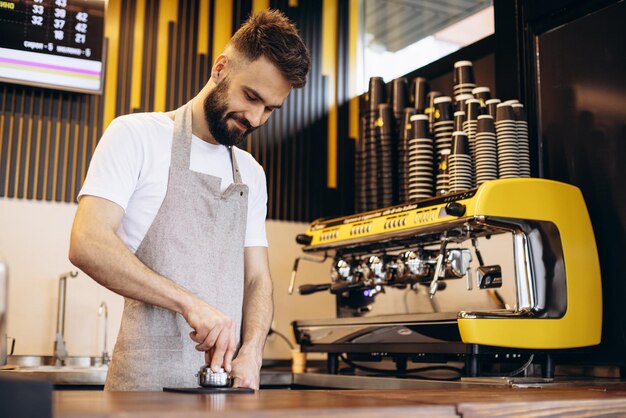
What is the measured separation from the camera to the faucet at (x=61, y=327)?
349 centimetres

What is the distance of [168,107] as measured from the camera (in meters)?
4.04

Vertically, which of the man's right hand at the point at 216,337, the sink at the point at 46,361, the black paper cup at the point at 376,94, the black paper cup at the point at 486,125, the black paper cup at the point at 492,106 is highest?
the black paper cup at the point at 376,94

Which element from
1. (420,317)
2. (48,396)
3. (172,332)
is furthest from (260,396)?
(420,317)

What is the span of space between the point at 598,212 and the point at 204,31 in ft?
7.64

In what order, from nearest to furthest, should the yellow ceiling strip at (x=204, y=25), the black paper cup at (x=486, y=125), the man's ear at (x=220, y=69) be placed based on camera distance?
the man's ear at (x=220, y=69), the black paper cup at (x=486, y=125), the yellow ceiling strip at (x=204, y=25)

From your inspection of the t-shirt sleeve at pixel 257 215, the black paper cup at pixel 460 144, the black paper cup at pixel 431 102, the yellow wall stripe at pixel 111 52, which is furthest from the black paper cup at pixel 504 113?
the yellow wall stripe at pixel 111 52

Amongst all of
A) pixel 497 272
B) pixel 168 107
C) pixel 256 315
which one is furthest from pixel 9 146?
pixel 497 272

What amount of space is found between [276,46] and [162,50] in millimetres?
2274

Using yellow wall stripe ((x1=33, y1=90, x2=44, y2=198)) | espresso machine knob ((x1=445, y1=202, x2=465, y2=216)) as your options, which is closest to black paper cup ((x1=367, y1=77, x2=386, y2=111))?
espresso machine knob ((x1=445, y1=202, x2=465, y2=216))

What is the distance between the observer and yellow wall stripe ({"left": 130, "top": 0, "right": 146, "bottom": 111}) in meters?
3.97

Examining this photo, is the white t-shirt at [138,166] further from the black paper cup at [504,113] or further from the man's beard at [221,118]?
the black paper cup at [504,113]

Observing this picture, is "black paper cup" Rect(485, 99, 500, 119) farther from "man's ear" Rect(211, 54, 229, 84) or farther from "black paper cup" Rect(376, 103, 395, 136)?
"man's ear" Rect(211, 54, 229, 84)

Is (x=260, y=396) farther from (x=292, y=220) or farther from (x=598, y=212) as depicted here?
(x=292, y=220)

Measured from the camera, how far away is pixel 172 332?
185 centimetres
